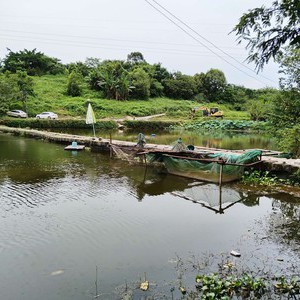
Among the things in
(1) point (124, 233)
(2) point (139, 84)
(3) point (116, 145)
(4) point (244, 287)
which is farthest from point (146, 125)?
(4) point (244, 287)

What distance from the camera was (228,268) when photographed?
604 centimetres

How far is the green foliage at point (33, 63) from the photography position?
174ft

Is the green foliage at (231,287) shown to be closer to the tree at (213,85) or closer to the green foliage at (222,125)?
the green foliage at (222,125)

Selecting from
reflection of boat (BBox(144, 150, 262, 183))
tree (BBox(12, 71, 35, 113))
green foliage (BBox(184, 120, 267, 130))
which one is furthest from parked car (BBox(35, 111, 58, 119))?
reflection of boat (BBox(144, 150, 262, 183))

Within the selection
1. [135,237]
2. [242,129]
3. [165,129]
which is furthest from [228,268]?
[242,129]

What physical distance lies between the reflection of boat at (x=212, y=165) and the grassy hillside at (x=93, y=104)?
93.0 feet

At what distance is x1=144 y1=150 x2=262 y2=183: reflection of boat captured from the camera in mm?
12629

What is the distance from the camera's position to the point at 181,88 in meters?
58.3

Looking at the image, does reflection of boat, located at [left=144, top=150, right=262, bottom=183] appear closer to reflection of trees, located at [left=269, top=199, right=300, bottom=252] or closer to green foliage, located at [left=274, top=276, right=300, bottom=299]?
reflection of trees, located at [left=269, top=199, right=300, bottom=252]

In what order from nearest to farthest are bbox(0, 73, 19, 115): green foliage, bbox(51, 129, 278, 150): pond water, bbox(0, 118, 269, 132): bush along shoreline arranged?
bbox(51, 129, 278, 150): pond water
bbox(0, 118, 269, 132): bush along shoreline
bbox(0, 73, 19, 115): green foliage

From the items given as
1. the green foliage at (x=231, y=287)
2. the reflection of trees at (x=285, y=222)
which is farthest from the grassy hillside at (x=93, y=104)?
the green foliage at (x=231, y=287)

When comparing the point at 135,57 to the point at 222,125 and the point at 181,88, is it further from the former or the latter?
the point at 222,125

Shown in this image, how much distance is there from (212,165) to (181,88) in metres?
47.0

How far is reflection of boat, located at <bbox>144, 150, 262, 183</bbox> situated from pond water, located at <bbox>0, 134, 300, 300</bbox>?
1.35 ft
